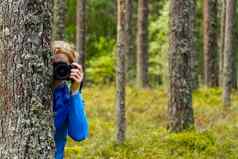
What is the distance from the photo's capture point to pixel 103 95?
1917 centimetres

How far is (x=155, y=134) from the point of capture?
11.5 m

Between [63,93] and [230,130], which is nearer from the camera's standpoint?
[63,93]

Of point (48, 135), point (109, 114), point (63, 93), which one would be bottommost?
point (109, 114)

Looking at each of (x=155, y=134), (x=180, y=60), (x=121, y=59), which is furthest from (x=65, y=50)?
(x=155, y=134)

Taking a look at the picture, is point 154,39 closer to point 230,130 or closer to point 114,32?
point 114,32

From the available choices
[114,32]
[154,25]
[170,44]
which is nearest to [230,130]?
[170,44]

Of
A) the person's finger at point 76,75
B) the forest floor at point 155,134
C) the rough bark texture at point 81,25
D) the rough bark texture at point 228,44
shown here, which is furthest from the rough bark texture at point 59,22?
the person's finger at point 76,75

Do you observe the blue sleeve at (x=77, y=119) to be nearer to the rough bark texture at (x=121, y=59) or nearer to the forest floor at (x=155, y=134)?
the forest floor at (x=155, y=134)

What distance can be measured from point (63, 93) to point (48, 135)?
0.41 metres

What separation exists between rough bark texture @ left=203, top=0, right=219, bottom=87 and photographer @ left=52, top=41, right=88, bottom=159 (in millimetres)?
16973

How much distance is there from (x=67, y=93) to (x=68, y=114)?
0.18 m

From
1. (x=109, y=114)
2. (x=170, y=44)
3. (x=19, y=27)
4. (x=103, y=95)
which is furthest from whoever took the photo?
(x=103, y=95)

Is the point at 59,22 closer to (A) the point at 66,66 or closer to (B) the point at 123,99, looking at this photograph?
(B) the point at 123,99

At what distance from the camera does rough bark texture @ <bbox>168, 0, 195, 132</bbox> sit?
11.3 metres
